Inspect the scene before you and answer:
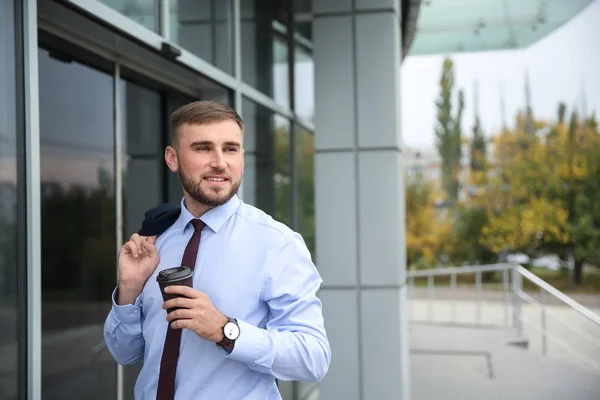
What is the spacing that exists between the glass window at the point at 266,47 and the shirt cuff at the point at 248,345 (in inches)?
134

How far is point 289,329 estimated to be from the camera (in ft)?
5.49

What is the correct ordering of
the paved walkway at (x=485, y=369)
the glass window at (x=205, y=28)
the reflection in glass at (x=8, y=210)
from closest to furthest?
the reflection in glass at (x=8, y=210) < the glass window at (x=205, y=28) < the paved walkway at (x=485, y=369)

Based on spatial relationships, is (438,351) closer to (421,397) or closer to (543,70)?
(421,397)

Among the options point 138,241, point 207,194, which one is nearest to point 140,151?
point 138,241

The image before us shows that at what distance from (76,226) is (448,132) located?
41556 mm

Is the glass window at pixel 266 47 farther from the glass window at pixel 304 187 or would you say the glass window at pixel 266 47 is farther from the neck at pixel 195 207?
the neck at pixel 195 207

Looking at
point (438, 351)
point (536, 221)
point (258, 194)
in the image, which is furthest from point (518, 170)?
point (258, 194)

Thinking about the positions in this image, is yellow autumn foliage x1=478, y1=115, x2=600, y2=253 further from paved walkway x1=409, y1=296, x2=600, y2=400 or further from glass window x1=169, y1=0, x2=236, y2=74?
glass window x1=169, y1=0, x2=236, y2=74

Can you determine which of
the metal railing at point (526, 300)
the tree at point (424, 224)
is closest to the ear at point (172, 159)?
the metal railing at point (526, 300)

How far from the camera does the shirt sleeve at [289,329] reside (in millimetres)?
1605

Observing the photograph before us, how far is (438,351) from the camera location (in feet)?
32.9

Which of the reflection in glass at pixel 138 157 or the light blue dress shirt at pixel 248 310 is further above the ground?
the reflection in glass at pixel 138 157

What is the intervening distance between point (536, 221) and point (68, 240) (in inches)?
1292

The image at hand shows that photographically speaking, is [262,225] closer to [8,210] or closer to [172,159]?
[172,159]
